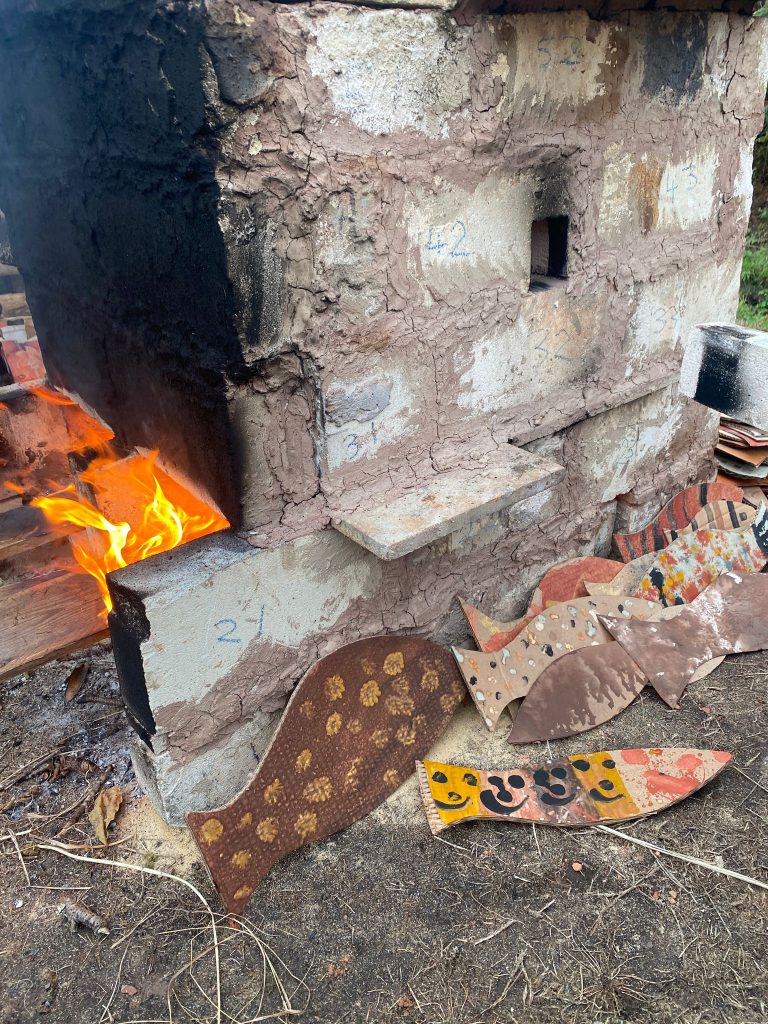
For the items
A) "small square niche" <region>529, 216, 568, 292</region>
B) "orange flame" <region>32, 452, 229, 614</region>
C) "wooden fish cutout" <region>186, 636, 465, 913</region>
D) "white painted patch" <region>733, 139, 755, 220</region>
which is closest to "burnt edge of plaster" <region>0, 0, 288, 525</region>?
"orange flame" <region>32, 452, 229, 614</region>

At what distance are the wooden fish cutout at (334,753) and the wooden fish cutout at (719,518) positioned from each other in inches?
65.7

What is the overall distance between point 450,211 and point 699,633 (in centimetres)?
225

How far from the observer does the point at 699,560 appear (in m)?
3.96

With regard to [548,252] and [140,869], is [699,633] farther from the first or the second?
[140,869]

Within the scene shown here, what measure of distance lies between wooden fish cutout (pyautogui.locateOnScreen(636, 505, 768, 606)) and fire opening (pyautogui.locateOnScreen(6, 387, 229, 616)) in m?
2.28

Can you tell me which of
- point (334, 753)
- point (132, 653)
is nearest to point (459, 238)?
point (132, 653)

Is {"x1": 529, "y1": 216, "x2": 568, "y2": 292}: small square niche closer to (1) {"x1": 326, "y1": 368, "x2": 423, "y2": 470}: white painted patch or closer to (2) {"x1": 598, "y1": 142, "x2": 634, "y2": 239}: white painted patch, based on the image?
(2) {"x1": 598, "y1": 142, "x2": 634, "y2": 239}: white painted patch

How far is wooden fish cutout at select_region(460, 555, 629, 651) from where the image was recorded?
3.47 metres

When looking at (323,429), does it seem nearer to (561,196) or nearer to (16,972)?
(561,196)

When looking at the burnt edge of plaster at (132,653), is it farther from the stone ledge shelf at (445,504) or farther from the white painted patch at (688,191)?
the white painted patch at (688,191)

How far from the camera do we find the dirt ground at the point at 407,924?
232 cm

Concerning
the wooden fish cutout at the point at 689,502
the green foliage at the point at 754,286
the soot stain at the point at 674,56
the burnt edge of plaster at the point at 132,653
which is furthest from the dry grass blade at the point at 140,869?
the green foliage at the point at 754,286

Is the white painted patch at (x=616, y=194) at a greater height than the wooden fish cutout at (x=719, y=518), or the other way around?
the white painted patch at (x=616, y=194)

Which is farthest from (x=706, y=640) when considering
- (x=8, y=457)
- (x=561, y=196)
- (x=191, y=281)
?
(x=8, y=457)
